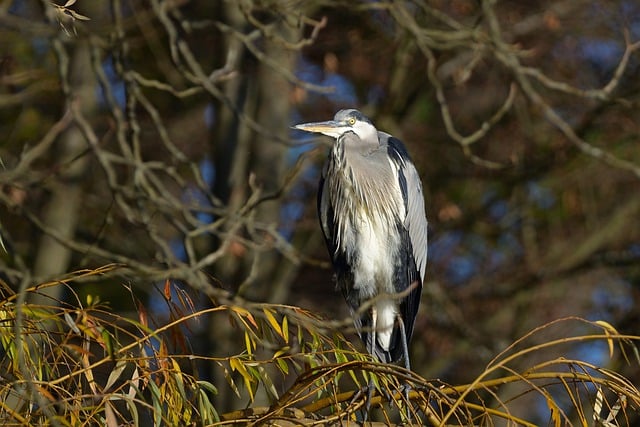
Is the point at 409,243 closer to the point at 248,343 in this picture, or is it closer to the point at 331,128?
the point at 331,128

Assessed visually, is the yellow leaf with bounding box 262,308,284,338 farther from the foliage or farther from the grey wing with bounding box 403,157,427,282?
the grey wing with bounding box 403,157,427,282

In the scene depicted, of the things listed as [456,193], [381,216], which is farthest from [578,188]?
[381,216]

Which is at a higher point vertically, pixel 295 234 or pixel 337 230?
pixel 337 230

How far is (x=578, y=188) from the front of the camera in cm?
668

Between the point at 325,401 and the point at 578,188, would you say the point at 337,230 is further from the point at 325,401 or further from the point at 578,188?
the point at 578,188

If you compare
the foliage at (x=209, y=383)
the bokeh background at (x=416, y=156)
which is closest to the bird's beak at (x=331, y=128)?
the bokeh background at (x=416, y=156)

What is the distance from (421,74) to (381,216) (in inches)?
95.2

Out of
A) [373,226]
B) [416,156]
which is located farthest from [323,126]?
[416,156]

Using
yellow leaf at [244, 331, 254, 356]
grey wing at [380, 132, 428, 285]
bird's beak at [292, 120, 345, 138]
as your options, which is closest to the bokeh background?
grey wing at [380, 132, 428, 285]

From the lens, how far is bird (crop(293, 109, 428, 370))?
3.78 meters

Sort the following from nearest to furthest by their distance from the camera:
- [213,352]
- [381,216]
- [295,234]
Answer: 1. [381,216]
2. [213,352]
3. [295,234]

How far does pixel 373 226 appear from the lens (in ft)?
12.6

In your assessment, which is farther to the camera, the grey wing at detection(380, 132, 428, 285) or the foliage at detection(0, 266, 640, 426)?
the grey wing at detection(380, 132, 428, 285)

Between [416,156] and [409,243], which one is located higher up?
[409,243]
